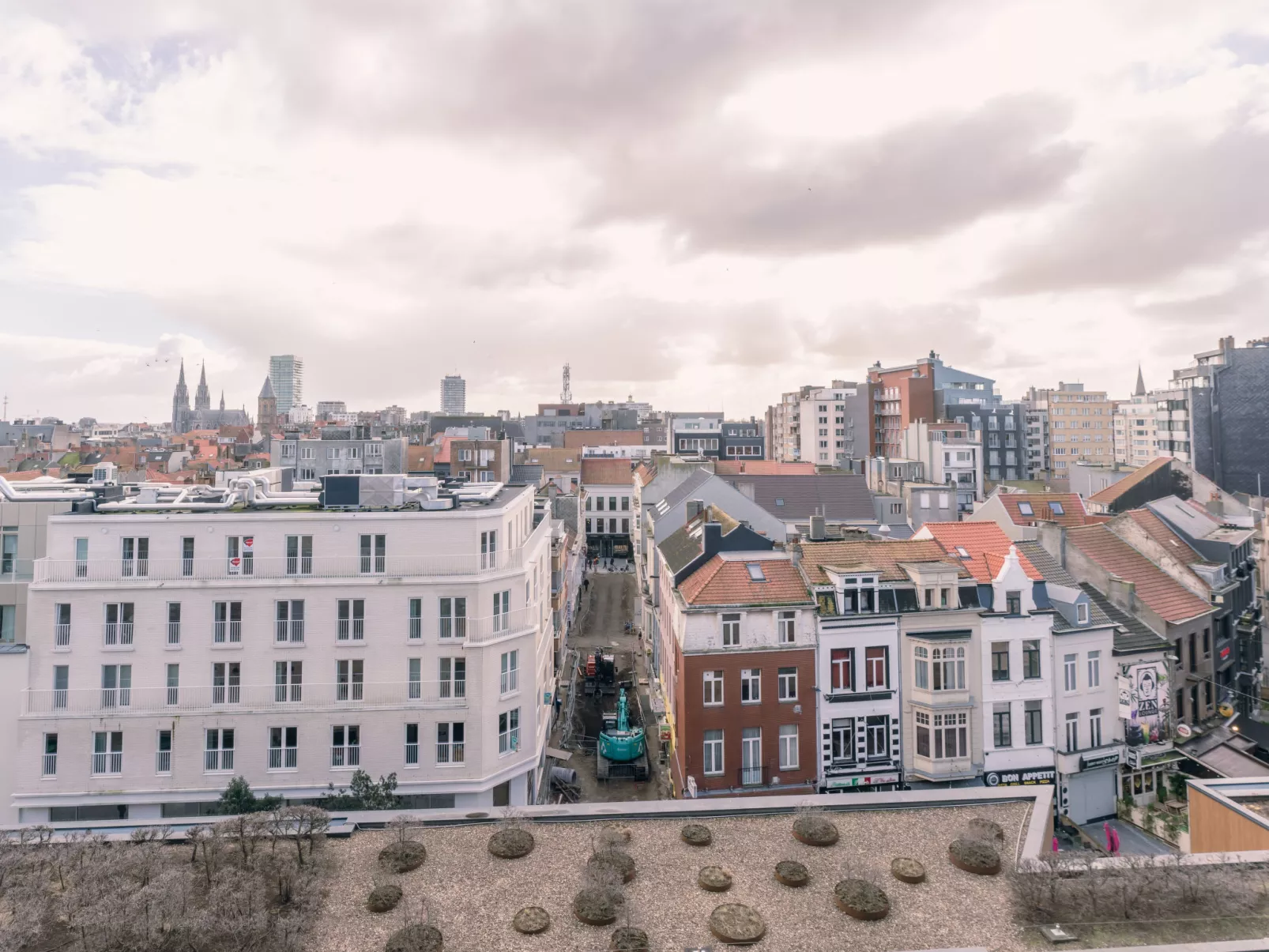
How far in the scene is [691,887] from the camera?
835 inches

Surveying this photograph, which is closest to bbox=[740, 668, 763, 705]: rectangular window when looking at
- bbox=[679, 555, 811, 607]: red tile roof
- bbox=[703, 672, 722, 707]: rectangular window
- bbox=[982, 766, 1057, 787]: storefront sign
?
bbox=[703, 672, 722, 707]: rectangular window

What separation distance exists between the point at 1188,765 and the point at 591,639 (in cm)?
4412

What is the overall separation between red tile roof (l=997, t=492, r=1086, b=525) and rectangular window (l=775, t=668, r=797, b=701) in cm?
2550

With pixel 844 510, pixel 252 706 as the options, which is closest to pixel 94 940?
pixel 252 706

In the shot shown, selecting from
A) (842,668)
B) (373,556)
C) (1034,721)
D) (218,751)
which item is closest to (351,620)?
(373,556)

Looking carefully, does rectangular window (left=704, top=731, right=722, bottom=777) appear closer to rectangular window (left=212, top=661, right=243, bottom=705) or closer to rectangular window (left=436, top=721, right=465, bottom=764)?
rectangular window (left=436, top=721, right=465, bottom=764)

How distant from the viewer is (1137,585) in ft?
142

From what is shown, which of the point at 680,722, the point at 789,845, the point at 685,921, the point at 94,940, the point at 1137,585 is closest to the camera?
the point at 94,940

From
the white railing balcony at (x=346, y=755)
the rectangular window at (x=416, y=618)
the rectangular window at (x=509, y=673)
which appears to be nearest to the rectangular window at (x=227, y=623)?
the white railing balcony at (x=346, y=755)

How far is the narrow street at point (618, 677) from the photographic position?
40.2 meters

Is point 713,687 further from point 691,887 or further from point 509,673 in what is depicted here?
point 691,887

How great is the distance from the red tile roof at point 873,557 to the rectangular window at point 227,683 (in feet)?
89.9

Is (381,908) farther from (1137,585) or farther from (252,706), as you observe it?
(1137,585)

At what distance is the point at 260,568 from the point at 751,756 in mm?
24556
